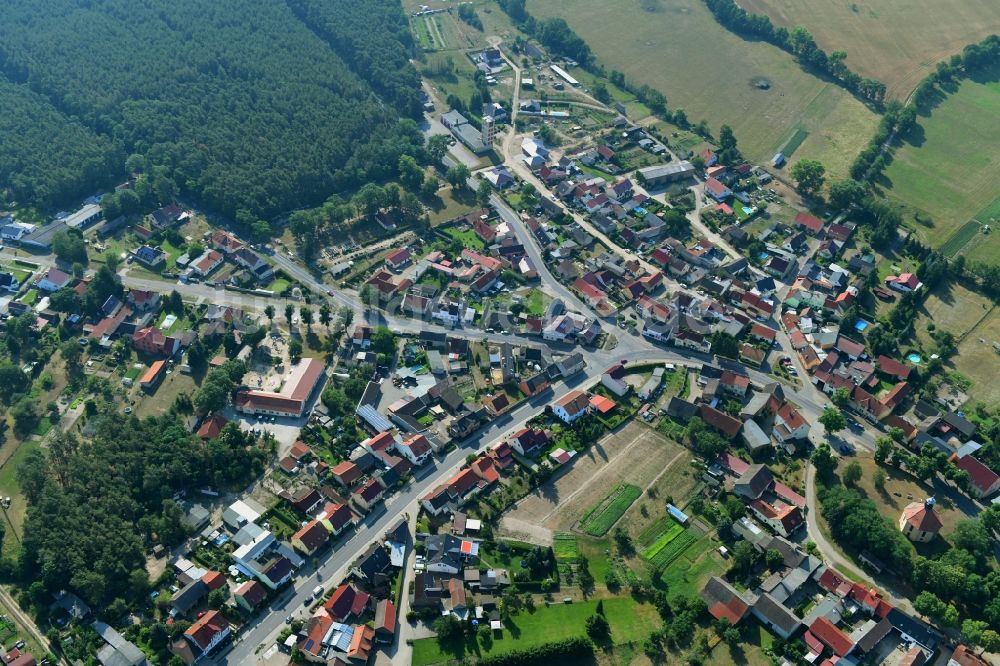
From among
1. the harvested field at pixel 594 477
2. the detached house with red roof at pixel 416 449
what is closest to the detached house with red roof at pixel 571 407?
the harvested field at pixel 594 477

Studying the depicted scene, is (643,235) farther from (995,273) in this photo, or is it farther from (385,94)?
(385,94)

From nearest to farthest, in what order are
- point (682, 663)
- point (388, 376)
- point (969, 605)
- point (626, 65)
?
point (682, 663), point (969, 605), point (388, 376), point (626, 65)

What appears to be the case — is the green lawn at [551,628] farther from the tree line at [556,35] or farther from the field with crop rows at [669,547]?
the tree line at [556,35]

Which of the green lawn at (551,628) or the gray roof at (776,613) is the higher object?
the gray roof at (776,613)

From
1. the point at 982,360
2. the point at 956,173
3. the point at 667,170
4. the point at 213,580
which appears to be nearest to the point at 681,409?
the point at 982,360

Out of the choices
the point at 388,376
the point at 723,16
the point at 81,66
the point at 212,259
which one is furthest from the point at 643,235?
the point at 81,66
